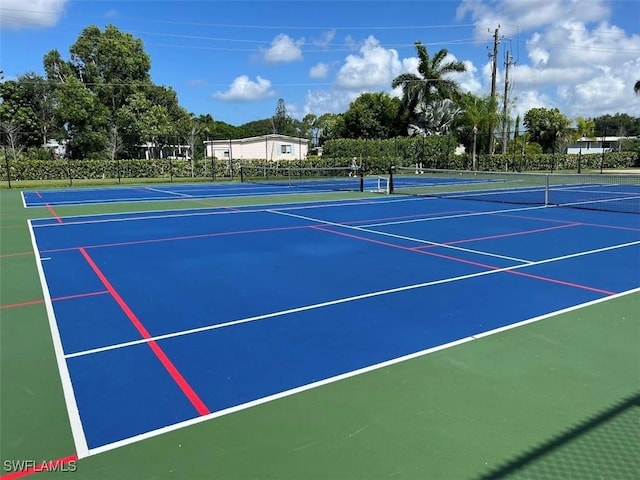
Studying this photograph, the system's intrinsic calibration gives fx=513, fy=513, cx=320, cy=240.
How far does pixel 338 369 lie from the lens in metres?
4.47

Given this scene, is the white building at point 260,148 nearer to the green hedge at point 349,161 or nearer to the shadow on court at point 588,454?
the green hedge at point 349,161

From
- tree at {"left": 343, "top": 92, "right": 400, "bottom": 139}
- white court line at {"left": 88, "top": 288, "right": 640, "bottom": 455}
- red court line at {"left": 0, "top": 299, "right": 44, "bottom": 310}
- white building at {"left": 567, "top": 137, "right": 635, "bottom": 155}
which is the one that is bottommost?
white court line at {"left": 88, "top": 288, "right": 640, "bottom": 455}

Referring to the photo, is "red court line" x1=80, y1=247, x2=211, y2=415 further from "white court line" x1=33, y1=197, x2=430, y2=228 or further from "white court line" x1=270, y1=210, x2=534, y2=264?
"white court line" x1=33, y1=197, x2=430, y2=228

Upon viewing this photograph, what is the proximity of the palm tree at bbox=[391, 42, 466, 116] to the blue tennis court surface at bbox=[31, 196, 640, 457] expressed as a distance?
35111 millimetres

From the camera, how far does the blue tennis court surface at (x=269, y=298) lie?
164 inches

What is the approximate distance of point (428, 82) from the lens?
4569 centimetres

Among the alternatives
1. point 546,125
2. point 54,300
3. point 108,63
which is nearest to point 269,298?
point 54,300

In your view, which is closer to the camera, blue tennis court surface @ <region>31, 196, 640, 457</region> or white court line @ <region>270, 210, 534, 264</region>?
blue tennis court surface @ <region>31, 196, 640, 457</region>

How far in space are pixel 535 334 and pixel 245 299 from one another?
136 inches

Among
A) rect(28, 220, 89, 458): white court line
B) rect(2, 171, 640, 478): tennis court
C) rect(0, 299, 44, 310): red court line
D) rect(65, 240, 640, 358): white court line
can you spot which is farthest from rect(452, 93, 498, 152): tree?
rect(28, 220, 89, 458): white court line

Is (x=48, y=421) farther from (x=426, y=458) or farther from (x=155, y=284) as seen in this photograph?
(x=155, y=284)

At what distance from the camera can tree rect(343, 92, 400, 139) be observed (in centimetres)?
5975

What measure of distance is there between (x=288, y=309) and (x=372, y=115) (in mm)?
56627

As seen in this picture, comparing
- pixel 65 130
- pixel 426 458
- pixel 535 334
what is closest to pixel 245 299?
pixel 535 334
